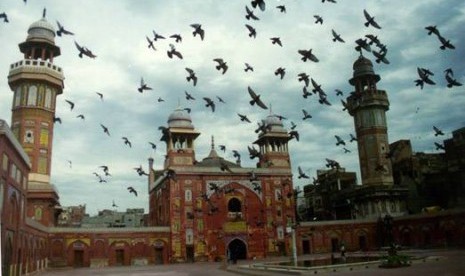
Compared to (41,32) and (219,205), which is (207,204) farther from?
(41,32)

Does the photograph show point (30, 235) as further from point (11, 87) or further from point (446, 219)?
point (446, 219)

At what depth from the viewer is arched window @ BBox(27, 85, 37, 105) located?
Answer: 140 ft

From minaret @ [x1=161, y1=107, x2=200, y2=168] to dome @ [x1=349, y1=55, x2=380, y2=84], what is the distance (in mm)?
23199

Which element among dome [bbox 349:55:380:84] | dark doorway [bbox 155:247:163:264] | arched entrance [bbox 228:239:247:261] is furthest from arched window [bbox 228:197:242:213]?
dome [bbox 349:55:380:84]

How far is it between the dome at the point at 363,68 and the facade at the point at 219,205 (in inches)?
621

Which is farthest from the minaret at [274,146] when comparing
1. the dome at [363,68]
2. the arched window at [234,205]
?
the dome at [363,68]

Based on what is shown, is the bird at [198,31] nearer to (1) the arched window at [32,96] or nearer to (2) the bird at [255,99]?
(2) the bird at [255,99]

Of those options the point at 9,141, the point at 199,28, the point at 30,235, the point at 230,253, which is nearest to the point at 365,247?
the point at 230,253

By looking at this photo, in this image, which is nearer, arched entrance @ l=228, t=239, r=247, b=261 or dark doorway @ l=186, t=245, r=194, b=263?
dark doorway @ l=186, t=245, r=194, b=263

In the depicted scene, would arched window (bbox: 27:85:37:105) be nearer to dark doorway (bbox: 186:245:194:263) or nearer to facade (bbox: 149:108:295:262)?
facade (bbox: 149:108:295:262)

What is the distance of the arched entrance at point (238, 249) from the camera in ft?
158

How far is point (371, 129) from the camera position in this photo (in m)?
54.3

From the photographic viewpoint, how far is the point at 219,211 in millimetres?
48344

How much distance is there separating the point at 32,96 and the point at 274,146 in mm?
28511
